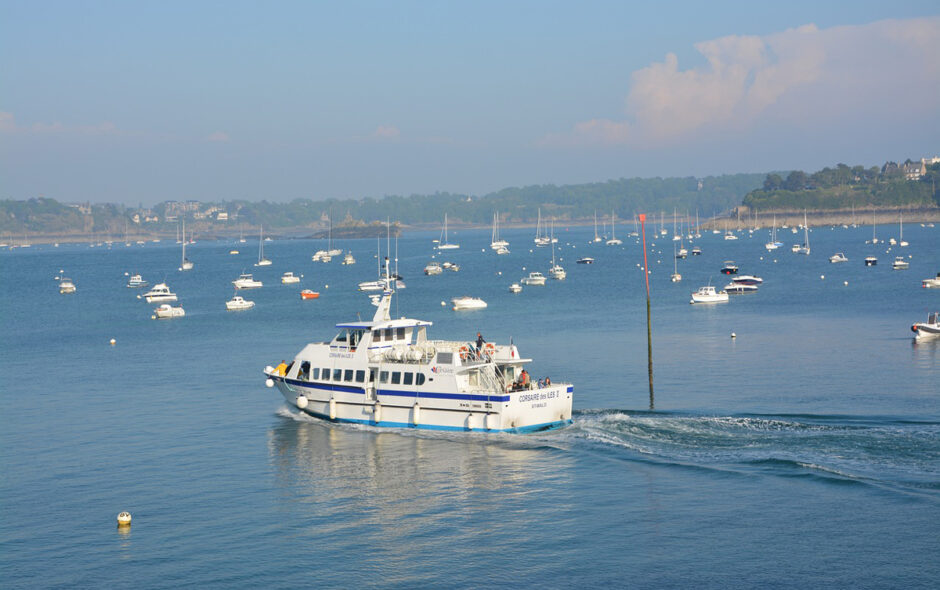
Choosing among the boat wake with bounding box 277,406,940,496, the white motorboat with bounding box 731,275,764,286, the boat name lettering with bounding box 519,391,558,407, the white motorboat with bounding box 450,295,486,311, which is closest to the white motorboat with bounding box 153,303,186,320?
the white motorboat with bounding box 450,295,486,311

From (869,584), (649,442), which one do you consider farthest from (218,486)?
(869,584)

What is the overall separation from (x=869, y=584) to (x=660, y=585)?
7179 millimetres

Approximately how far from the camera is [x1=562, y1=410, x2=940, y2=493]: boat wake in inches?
1777

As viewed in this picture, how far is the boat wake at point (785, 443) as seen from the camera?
4512 centimetres

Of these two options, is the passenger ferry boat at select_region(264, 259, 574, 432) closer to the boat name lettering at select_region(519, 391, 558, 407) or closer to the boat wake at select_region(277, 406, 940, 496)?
the boat name lettering at select_region(519, 391, 558, 407)

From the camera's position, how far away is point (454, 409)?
55875 mm

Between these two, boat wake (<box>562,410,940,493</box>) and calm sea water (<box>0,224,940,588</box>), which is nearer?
calm sea water (<box>0,224,940,588</box>)

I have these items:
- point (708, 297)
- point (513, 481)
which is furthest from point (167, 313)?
point (513, 481)

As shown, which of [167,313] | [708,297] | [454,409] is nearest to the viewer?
[454,409]

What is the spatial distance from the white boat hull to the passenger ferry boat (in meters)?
0.06

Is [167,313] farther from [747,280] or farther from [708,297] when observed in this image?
[747,280]

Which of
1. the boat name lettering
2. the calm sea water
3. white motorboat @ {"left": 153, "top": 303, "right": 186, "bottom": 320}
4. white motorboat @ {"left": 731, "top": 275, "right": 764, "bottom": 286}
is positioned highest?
white motorboat @ {"left": 731, "top": 275, "right": 764, "bottom": 286}

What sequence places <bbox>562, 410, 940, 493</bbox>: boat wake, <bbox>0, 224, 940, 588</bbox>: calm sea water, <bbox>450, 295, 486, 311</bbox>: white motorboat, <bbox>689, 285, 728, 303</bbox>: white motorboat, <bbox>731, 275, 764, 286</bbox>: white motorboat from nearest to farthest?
1. <bbox>0, 224, 940, 588</bbox>: calm sea water
2. <bbox>562, 410, 940, 493</bbox>: boat wake
3. <bbox>450, 295, 486, 311</bbox>: white motorboat
4. <bbox>689, 285, 728, 303</bbox>: white motorboat
5. <bbox>731, 275, 764, 286</bbox>: white motorboat

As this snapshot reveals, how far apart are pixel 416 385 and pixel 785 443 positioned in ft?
67.2
